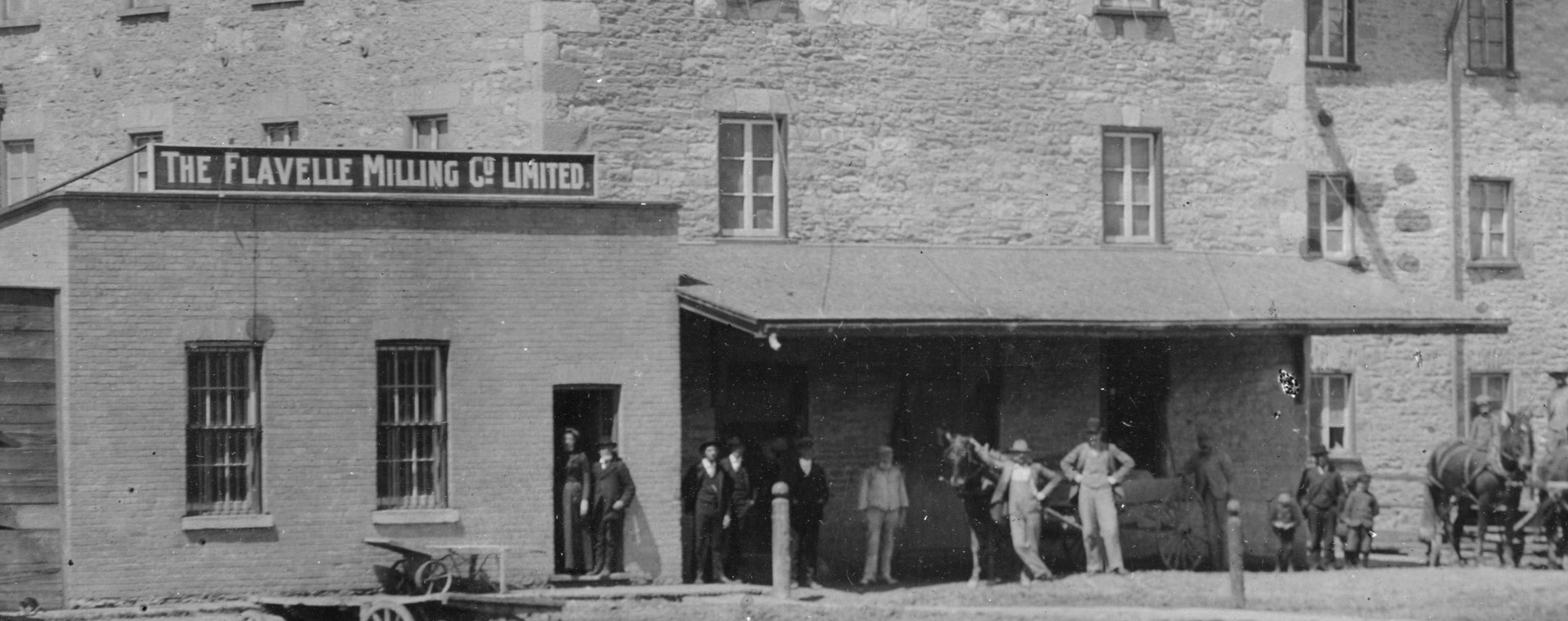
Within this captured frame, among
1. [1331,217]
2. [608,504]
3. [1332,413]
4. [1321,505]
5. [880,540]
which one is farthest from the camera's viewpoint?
[1331,217]

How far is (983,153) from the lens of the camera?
27047 millimetres

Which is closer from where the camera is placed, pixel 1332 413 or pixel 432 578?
pixel 432 578

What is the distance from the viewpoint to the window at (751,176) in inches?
1021

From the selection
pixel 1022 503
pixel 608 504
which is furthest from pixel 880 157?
pixel 608 504

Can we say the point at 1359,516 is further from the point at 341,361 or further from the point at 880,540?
the point at 341,361

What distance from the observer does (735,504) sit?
23.6 metres

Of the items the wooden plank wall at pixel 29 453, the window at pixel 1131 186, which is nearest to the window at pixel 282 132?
the wooden plank wall at pixel 29 453

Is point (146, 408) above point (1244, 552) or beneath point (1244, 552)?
above

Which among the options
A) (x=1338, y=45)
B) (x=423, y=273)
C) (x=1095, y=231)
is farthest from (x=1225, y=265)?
(x=423, y=273)

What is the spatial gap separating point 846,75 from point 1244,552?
746 cm

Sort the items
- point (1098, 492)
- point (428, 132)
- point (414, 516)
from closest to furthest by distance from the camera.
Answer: point (414, 516) → point (1098, 492) → point (428, 132)

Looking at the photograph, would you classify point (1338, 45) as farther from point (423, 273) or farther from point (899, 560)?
point (423, 273)

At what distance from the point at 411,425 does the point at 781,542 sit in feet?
12.2

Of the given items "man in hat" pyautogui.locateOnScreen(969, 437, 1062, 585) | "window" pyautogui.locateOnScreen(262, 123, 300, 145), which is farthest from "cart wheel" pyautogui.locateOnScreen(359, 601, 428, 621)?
"window" pyautogui.locateOnScreen(262, 123, 300, 145)
